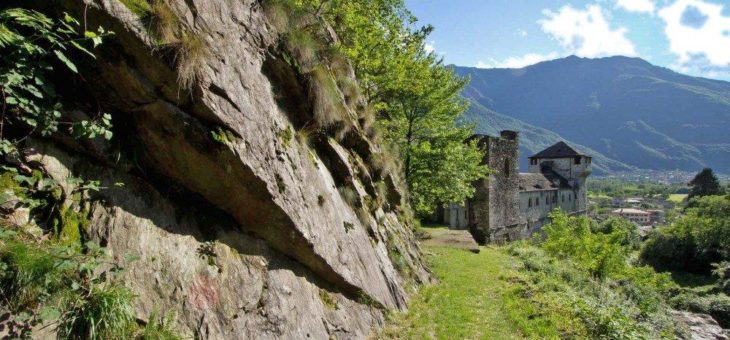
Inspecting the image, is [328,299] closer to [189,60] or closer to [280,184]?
[280,184]

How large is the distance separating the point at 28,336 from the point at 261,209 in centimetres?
338

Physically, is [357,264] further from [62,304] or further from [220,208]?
[62,304]

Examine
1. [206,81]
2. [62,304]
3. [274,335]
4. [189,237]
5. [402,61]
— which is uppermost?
[402,61]

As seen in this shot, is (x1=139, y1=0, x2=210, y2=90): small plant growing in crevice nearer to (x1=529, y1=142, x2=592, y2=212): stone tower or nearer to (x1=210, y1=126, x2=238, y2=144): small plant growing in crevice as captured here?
(x1=210, y1=126, x2=238, y2=144): small plant growing in crevice

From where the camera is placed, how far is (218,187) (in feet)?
20.7

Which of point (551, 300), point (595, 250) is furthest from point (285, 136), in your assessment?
point (595, 250)

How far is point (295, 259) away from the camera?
301 inches

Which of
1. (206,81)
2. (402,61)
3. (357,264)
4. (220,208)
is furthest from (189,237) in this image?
(402,61)

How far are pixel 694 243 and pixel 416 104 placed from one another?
3873 cm

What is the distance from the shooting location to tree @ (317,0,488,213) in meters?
18.7

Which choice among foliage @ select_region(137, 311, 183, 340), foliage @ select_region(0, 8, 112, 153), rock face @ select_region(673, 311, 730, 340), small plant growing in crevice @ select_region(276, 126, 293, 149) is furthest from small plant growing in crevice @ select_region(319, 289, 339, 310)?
rock face @ select_region(673, 311, 730, 340)

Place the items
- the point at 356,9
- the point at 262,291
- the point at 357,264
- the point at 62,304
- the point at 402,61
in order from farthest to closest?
the point at 402,61, the point at 356,9, the point at 357,264, the point at 262,291, the point at 62,304

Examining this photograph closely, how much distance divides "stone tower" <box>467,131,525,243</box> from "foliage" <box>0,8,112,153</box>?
3306 centimetres

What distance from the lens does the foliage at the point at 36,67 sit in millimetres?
4336
